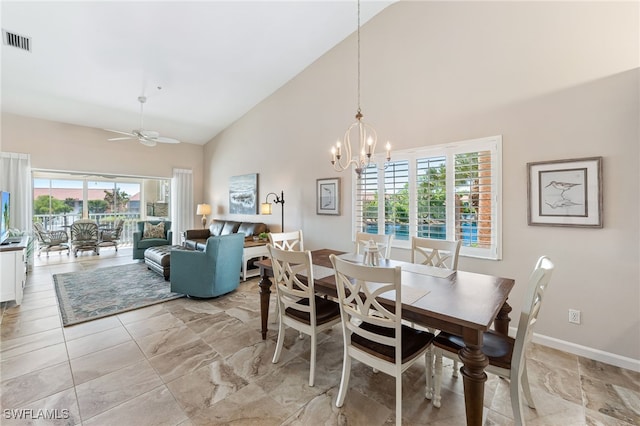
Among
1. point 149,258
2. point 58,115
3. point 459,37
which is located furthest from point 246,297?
point 58,115

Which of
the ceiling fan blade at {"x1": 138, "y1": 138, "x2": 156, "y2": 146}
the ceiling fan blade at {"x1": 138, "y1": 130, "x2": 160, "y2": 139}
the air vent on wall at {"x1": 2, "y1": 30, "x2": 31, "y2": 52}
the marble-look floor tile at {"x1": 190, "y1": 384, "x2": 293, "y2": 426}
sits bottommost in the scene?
the marble-look floor tile at {"x1": 190, "y1": 384, "x2": 293, "y2": 426}

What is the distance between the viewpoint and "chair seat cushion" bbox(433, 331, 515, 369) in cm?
159

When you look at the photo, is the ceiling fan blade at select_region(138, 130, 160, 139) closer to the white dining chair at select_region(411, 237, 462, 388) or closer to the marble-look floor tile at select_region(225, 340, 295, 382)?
the marble-look floor tile at select_region(225, 340, 295, 382)

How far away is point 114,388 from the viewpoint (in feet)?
6.48

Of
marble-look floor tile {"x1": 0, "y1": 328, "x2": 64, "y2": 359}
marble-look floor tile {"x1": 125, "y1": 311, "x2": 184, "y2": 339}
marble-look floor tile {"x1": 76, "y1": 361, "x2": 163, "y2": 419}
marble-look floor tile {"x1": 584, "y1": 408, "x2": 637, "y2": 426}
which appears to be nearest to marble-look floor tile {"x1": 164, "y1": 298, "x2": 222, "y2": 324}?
marble-look floor tile {"x1": 125, "y1": 311, "x2": 184, "y2": 339}

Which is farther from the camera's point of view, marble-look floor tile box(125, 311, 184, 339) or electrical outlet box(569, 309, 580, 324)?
marble-look floor tile box(125, 311, 184, 339)

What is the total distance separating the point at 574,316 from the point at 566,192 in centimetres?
117

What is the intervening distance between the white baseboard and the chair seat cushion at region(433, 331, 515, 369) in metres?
1.35

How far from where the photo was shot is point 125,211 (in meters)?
8.82

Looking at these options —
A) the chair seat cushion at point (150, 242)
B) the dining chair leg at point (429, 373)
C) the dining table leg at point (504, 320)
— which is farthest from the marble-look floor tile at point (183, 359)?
the chair seat cushion at point (150, 242)

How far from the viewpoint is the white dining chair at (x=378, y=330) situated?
1513mm

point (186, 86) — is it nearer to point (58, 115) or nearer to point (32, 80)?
point (32, 80)

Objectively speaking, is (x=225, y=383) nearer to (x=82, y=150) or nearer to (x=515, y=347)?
(x=515, y=347)

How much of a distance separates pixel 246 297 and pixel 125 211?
24.1 feet
